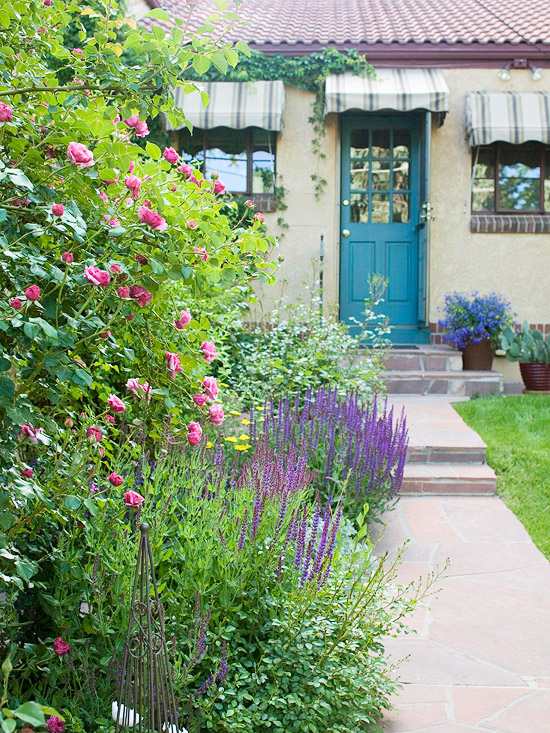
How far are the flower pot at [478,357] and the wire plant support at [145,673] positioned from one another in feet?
25.9

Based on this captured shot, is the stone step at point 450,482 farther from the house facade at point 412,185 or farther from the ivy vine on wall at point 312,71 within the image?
the ivy vine on wall at point 312,71

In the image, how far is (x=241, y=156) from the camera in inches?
415

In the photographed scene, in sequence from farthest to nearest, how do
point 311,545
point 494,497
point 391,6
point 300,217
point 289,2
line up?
point 289,2, point 391,6, point 300,217, point 494,497, point 311,545

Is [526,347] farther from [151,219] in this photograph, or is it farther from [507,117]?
[151,219]

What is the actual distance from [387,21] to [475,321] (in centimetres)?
447

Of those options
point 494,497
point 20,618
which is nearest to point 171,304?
point 20,618

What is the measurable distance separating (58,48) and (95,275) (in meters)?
1.10

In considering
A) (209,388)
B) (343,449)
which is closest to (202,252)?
(209,388)

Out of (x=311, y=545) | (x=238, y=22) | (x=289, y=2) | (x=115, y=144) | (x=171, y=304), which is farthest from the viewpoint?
(x=289, y=2)

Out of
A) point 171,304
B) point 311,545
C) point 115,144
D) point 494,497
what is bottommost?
point 494,497

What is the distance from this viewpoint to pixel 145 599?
212 cm

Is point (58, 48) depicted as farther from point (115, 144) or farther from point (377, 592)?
point (377, 592)

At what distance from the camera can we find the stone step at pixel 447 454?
643 cm

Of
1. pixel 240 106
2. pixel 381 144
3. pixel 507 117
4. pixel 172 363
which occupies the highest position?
pixel 240 106
